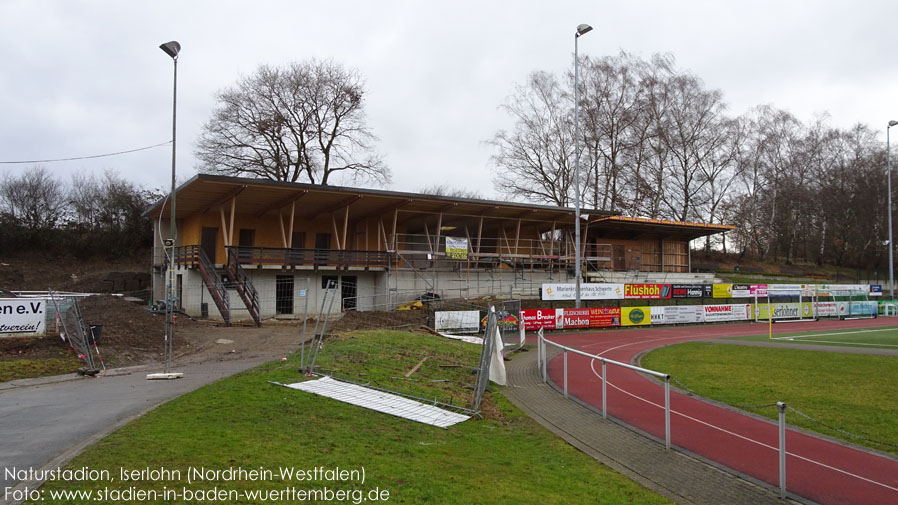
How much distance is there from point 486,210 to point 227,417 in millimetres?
31909

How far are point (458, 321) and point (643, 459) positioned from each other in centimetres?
1730

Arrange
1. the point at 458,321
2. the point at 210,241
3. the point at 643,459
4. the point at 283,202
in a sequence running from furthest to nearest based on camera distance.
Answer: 1. the point at 210,241
2. the point at 283,202
3. the point at 458,321
4. the point at 643,459

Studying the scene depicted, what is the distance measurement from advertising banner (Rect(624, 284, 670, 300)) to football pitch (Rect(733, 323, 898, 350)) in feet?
25.3

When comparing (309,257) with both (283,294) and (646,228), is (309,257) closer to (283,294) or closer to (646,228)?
(283,294)

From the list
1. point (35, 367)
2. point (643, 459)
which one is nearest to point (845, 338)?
point (643, 459)

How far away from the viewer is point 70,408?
10.4 m

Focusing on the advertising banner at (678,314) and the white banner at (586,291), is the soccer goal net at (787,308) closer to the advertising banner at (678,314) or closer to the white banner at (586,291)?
the advertising banner at (678,314)

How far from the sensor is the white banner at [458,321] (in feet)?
81.7

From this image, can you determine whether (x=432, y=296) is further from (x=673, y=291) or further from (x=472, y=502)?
(x=472, y=502)

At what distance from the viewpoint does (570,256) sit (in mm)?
44531

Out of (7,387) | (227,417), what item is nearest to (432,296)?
(7,387)

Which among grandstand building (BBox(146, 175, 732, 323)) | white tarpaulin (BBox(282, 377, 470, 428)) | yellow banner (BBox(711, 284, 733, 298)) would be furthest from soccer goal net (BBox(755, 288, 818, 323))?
white tarpaulin (BBox(282, 377, 470, 428))

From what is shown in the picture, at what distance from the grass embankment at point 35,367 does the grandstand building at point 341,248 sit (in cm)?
1153

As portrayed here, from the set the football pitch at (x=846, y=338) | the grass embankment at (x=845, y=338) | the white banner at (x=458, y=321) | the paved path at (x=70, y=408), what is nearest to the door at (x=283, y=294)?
the white banner at (x=458, y=321)
